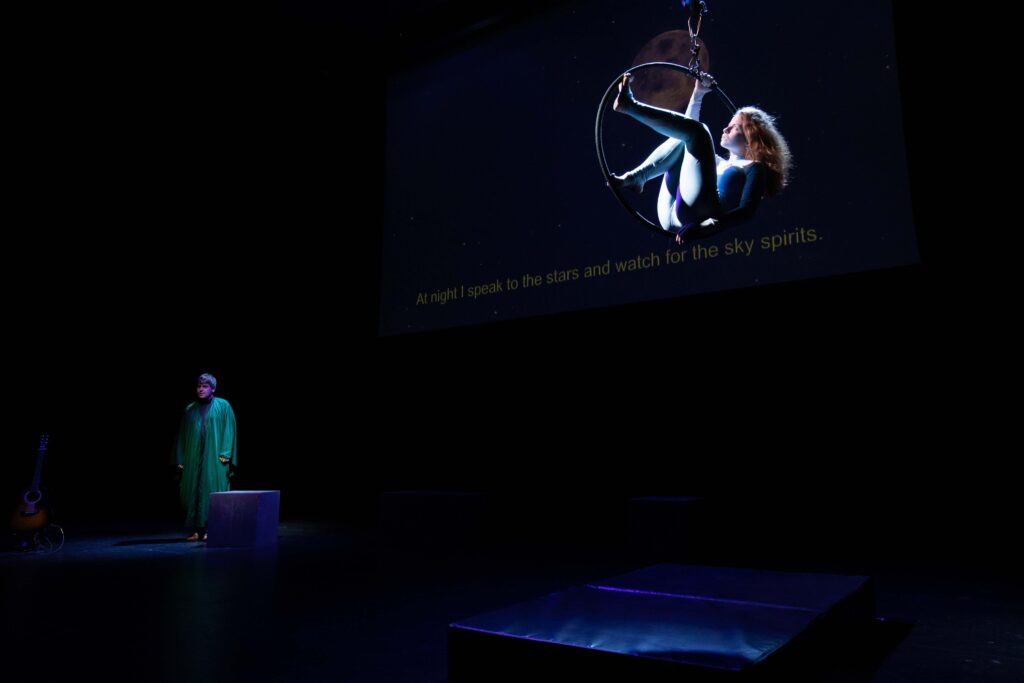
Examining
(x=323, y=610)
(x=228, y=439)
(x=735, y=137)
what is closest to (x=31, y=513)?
(x=228, y=439)

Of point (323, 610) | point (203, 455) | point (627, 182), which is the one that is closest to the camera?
point (323, 610)

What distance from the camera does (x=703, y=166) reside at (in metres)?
3.84

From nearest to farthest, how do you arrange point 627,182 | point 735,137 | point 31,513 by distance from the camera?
point 735,137 → point 627,182 → point 31,513

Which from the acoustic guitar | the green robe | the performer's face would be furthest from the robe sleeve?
the performer's face

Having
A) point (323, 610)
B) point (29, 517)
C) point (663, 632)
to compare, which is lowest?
point (323, 610)

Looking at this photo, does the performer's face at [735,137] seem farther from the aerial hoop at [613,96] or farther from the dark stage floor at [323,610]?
the dark stage floor at [323,610]

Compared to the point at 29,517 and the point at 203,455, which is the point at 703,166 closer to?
the point at 203,455

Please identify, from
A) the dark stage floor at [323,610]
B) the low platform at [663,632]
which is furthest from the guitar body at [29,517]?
the low platform at [663,632]

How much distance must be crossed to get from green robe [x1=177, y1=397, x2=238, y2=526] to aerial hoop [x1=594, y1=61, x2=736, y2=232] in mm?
3112

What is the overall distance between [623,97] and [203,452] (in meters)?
3.64

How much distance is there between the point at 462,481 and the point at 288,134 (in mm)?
3206

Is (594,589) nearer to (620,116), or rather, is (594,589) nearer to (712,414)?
(712,414)

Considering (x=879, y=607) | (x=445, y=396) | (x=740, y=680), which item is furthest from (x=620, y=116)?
(x=740, y=680)

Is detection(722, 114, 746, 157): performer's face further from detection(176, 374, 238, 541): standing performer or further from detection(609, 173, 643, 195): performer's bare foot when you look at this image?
detection(176, 374, 238, 541): standing performer
